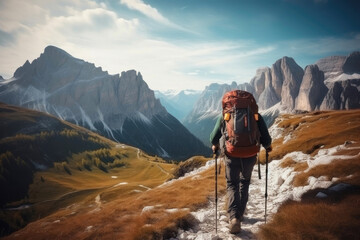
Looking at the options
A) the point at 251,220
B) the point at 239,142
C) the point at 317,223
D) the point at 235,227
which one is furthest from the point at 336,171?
the point at 235,227

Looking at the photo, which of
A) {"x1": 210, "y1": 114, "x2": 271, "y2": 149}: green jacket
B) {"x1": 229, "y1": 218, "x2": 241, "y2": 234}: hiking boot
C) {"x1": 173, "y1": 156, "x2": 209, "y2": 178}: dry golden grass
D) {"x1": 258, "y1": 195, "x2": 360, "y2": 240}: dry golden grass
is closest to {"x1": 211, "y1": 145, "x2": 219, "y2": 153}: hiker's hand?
{"x1": 210, "y1": 114, "x2": 271, "y2": 149}: green jacket

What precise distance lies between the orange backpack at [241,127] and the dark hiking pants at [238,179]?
1.12 ft

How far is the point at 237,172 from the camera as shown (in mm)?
8422

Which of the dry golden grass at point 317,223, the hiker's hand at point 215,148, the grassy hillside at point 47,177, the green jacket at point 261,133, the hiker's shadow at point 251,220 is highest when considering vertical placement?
the green jacket at point 261,133

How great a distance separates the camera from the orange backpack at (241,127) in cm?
798

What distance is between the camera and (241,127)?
316 inches

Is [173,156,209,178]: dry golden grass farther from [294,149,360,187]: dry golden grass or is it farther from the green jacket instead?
the green jacket

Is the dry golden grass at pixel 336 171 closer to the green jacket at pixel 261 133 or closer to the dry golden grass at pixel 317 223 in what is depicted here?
the dry golden grass at pixel 317 223

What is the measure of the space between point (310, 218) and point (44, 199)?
15366 centimetres

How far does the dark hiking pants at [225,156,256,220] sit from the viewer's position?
26.9 ft

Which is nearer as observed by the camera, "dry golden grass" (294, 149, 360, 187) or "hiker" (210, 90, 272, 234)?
"hiker" (210, 90, 272, 234)

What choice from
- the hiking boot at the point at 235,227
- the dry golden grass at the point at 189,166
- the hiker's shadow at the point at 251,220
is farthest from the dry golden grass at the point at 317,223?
the dry golden grass at the point at 189,166

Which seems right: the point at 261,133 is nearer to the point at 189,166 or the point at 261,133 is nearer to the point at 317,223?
the point at 317,223

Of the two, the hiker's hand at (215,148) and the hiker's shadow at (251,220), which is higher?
the hiker's hand at (215,148)
